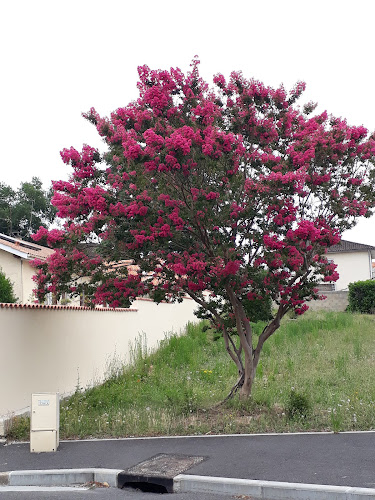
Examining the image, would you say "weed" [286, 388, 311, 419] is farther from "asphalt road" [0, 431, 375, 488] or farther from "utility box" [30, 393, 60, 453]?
"utility box" [30, 393, 60, 453]

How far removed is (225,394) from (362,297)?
723 inches

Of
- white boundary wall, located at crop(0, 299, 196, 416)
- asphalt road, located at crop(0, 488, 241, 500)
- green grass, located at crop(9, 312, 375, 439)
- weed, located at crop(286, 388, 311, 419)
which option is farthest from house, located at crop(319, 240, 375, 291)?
asphalt road, located at crop(0, 488, 241, 500)

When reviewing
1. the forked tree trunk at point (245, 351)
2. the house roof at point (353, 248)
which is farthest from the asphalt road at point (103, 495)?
the house roof at point (353, 248)

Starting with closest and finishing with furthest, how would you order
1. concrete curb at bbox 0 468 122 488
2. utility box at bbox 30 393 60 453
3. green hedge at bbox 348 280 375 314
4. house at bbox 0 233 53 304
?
1. concrete curb at bbox 0 468 122 488
2. utility box at bbox 30 393 60 453
3. house at bbox 0 233 53 304
4. green hedge at bbox 348 280 375 314

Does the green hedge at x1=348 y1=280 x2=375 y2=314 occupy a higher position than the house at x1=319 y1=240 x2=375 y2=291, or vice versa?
the house at x1=319 y1=240 x2=375 y2=291

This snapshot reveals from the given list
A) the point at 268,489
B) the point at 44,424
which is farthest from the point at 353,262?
the point at 268,489

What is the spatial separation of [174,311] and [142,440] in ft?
48.1

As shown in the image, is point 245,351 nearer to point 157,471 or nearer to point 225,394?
point 225,394

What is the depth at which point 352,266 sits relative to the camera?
4012 cm

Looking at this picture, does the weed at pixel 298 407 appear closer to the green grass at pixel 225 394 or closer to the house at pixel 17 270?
the green grass at pixel 225 394

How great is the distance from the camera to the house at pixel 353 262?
130 feet

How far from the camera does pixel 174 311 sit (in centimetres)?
2314

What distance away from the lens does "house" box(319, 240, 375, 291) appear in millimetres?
39656

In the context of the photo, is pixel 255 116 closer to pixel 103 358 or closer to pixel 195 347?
pixel 103 358
